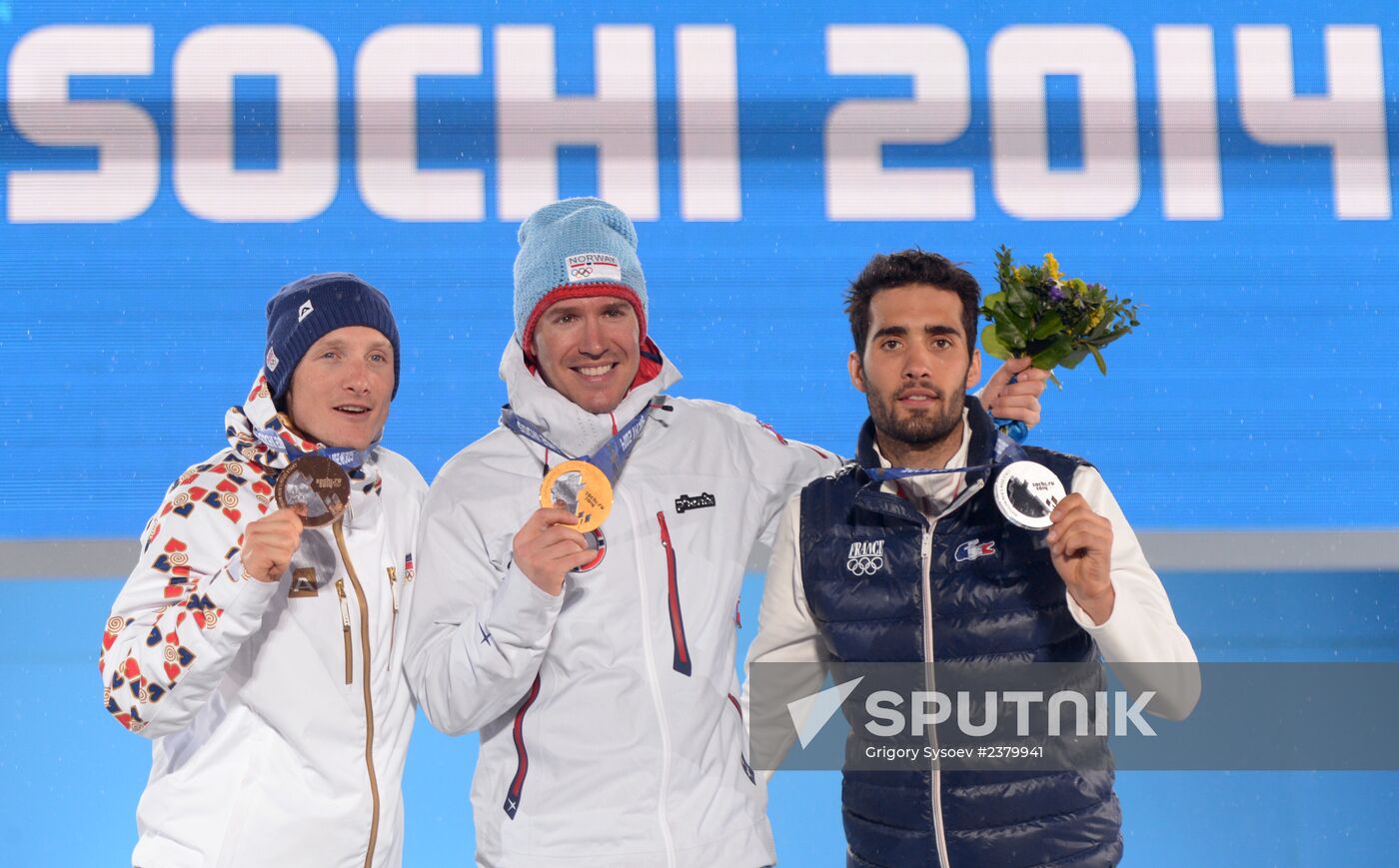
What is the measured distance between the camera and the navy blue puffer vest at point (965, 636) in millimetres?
2191

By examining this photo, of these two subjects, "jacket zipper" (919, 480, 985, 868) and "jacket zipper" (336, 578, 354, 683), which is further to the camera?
"jacket zipper" (336, 578, 354, 683)

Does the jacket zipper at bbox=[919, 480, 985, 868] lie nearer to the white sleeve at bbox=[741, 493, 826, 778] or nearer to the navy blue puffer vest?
the navy blue puffer vest

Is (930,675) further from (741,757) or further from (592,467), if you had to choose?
(592,467)

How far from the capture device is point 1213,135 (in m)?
4.44

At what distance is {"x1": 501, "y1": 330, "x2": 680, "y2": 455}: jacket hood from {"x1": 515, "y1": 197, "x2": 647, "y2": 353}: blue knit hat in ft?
0.33

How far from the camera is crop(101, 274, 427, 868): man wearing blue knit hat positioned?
2.14 meters

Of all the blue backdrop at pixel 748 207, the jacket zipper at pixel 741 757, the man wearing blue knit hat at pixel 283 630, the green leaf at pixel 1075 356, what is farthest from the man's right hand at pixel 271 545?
the blue backdrop at pixel 748 207

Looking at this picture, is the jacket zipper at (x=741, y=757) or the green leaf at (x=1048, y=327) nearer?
the jacket zipper at (x=741, y=757)

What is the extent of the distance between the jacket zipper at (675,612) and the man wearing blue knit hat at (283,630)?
51 cm

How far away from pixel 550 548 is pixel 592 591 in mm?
233

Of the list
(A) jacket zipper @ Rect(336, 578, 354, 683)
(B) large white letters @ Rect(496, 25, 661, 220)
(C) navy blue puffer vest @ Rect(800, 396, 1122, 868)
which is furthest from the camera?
(B) large white letters @ Rect(496, 25, 661, 220)

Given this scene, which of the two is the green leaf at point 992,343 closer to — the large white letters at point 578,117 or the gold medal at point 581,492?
the gold medal at point 581,492

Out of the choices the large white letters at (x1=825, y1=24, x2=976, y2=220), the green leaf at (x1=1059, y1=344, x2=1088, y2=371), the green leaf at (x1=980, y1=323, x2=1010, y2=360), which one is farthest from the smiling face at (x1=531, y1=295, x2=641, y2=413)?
the large white letters at (x1=825, y1=24, x2=976, y2=220)

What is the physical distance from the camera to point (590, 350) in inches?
96.0
